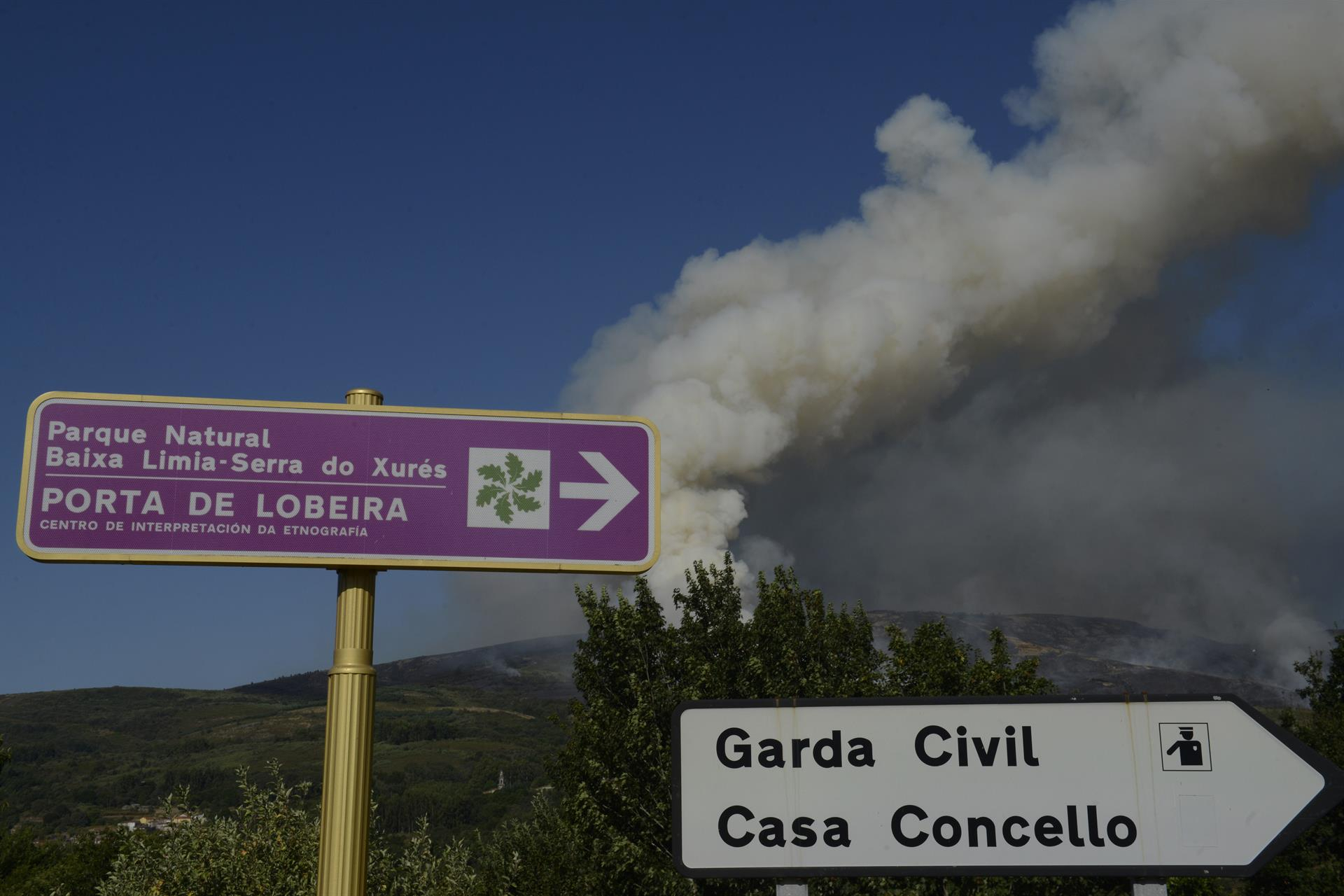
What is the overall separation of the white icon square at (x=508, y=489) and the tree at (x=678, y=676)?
26.3 m

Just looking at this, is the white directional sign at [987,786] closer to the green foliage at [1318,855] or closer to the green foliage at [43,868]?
the green foliage at [43,868]

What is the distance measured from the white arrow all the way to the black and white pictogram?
111 inches

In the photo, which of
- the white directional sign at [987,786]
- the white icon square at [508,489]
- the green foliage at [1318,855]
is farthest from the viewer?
the green foliage at [1318,855]

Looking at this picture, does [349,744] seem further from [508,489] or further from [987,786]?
[987,786]

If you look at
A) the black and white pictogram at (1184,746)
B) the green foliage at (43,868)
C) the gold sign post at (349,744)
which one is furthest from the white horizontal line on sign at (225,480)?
the green foliage at (43,868)

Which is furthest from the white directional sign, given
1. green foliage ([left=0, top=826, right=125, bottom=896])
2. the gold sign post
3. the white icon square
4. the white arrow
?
green foliage ([left=0, top=826, right=125, bottom=896])

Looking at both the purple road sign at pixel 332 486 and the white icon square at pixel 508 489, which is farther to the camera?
the white icon square at pixel 508 489

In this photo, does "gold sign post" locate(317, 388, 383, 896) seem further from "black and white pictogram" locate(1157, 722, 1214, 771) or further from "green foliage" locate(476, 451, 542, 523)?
"black and white pictogram" locate(1157, 722, 1214, 771)

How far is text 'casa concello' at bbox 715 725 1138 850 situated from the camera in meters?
5.02

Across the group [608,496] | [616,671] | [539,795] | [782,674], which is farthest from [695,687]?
[539,795]

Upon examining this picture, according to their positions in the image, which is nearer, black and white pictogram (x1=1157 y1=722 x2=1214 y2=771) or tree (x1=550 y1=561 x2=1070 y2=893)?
black and white pictogram (x1=1157 y1=722 x2=1214 y2=771)

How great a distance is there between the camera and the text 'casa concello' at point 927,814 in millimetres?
5023

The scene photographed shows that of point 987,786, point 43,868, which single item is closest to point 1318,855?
point 43,868

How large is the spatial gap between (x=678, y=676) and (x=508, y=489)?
31.8m
